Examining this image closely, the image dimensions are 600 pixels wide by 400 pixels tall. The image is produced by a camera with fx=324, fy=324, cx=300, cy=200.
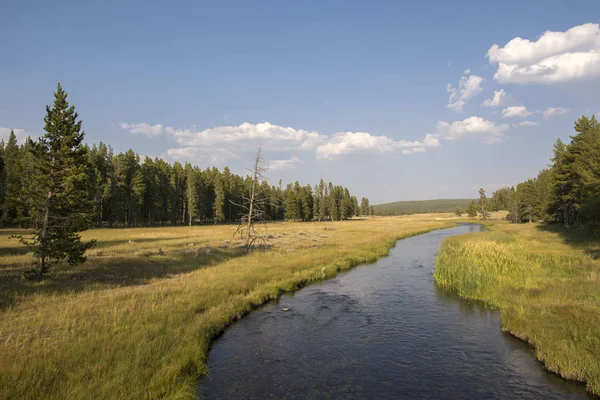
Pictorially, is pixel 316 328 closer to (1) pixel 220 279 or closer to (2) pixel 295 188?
(1) pixel 220 279

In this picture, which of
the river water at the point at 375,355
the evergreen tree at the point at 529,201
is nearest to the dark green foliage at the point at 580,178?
the evergreen tree at the point at 529,201

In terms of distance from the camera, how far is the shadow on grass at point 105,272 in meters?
18.0

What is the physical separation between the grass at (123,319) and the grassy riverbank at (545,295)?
1215cm

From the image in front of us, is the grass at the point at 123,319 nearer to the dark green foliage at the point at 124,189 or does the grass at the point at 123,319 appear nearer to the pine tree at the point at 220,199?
the dark green foliage at the point at 124,189

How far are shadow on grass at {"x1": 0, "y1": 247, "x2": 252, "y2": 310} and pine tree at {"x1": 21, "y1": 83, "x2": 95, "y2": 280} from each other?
4.96 feet

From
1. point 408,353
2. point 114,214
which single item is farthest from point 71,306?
point 114,214

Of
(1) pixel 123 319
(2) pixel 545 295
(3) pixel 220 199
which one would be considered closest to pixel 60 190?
(1) pixel 123 319

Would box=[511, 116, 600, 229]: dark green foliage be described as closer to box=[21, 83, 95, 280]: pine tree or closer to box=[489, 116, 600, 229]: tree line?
box=[489, 116, 600, 229]: tree line

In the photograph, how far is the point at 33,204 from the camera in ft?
66.1

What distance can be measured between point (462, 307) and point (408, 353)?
8283 mm

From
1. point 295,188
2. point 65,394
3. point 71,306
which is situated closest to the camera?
point 65,394

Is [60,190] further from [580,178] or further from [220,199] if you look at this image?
[220,199]

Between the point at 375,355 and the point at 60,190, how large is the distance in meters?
21.2

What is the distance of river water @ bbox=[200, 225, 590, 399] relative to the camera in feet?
34.2
